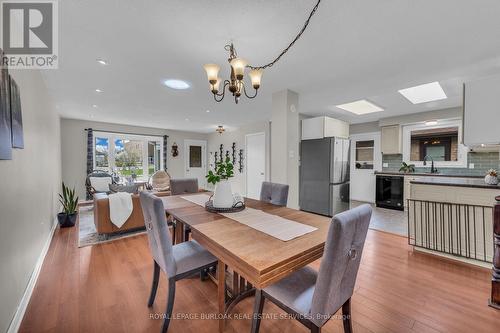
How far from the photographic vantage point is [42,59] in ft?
7.61

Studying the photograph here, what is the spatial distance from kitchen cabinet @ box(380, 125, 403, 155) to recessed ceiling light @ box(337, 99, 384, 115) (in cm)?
95

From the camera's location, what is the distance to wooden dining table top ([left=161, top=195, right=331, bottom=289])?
959mm

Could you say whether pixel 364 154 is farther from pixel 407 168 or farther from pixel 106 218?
pixel 106 218

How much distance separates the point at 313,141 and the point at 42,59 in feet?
13.9

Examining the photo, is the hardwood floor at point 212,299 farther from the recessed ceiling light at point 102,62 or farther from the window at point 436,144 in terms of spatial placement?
the window at point 436,144

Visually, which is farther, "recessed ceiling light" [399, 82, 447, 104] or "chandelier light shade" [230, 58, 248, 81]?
"recessed ceiling light" [399, 82, 447, 104]

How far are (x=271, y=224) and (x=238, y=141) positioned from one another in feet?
17.9

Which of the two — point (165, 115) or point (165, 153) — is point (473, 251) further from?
point (165, 153)

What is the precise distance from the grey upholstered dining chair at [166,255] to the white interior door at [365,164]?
5.57 metres

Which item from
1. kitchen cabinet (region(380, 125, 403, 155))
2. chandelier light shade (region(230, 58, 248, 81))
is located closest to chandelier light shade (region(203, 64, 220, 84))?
chandelier light shade (region(230, 58, 248, 81))

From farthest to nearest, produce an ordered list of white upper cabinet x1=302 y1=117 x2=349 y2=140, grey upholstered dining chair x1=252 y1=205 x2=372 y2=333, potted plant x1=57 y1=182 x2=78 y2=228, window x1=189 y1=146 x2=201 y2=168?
window x1=189 y1=146 x2=201 y2=168 < white upper cabinet x1=302 y1=117 x2=349 y2=140 < potted plant x1=57 y1=182 x2=78 y2=228 < grey upholstered dining chair x1=252 y1=205 x2=372 y2=333

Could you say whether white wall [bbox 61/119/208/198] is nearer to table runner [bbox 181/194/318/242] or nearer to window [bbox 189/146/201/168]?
window [bbox 189/146/201/168]

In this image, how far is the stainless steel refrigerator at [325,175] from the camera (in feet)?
13.4

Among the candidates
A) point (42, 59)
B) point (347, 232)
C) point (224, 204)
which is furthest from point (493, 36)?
point (42, 59)
